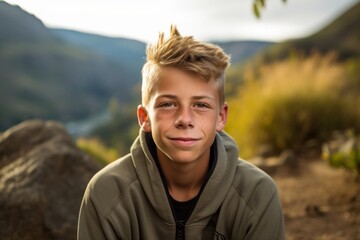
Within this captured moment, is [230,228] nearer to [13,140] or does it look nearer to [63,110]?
[13,140]

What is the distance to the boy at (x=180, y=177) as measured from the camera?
5.96 ft

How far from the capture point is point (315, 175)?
5180 mm

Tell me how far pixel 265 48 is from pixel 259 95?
57778 mm

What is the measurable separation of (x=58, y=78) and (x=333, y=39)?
136 feet

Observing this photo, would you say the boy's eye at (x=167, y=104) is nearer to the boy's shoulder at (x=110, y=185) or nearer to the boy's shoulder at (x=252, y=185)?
the boy's shoulder at (x=110, y=185)

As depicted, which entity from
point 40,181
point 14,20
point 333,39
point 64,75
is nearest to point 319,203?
point 40,181

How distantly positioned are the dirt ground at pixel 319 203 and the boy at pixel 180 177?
147cm

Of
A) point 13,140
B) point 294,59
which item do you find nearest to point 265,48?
point 294,59

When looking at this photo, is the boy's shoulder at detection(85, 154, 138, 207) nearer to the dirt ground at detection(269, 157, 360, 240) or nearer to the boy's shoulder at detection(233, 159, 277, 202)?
the boy's shoulder at detection(233, 159, 277, 202)

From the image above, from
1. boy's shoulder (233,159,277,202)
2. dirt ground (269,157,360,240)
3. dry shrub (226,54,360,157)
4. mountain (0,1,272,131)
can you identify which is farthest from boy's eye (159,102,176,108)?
mountain (0,1,272,131)

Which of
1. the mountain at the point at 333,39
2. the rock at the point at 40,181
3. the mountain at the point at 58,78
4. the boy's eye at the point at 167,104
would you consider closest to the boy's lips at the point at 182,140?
the boy's eye at the point at 167,104

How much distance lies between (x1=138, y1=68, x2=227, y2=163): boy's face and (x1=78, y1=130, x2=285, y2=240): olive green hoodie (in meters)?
0.17

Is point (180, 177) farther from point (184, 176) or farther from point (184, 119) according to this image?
point (184, 119)

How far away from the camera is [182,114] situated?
5.86 feet
